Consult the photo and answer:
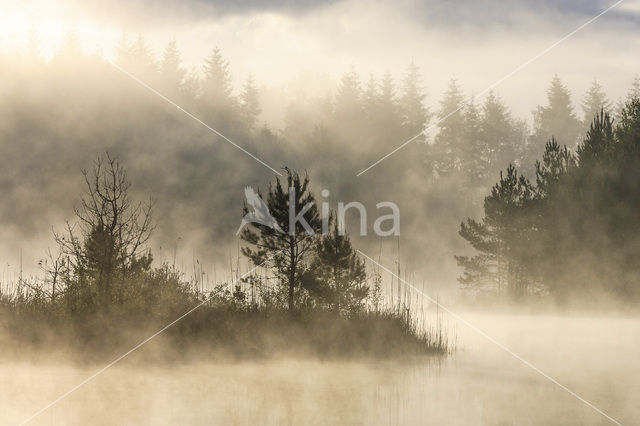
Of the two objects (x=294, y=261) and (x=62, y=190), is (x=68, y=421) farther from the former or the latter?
(x=62, y=190)

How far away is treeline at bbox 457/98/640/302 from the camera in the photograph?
2722 cm

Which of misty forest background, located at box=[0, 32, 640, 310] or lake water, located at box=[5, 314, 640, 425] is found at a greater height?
misty forest background, located at box=[0, 32, 640, 310]

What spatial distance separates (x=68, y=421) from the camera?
383 inches

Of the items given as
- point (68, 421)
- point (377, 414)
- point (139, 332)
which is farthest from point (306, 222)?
point (68, 421)

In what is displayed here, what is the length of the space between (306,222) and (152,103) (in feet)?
154

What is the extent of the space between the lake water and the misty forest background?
492 inches

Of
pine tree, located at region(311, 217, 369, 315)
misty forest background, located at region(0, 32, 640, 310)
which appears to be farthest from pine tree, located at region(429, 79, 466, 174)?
pine tree, located at region(311, 217, 369, 315)

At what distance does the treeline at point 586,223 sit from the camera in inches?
1072

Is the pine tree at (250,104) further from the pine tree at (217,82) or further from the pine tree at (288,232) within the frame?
the pine tree at (288,232)

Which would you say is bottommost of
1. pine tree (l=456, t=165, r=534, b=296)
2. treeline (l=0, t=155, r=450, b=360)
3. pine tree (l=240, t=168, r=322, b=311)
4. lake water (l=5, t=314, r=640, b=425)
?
lake water (l=5, t=314, r=640, b=425)

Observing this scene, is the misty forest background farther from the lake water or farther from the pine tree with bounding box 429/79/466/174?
the lake water

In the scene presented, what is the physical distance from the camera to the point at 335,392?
1258cm

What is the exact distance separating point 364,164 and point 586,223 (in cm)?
4175

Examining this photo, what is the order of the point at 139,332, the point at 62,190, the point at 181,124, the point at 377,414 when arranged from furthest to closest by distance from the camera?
the point at 181,124, the point at 62,190, the point at 139,332, the point at 377,414
